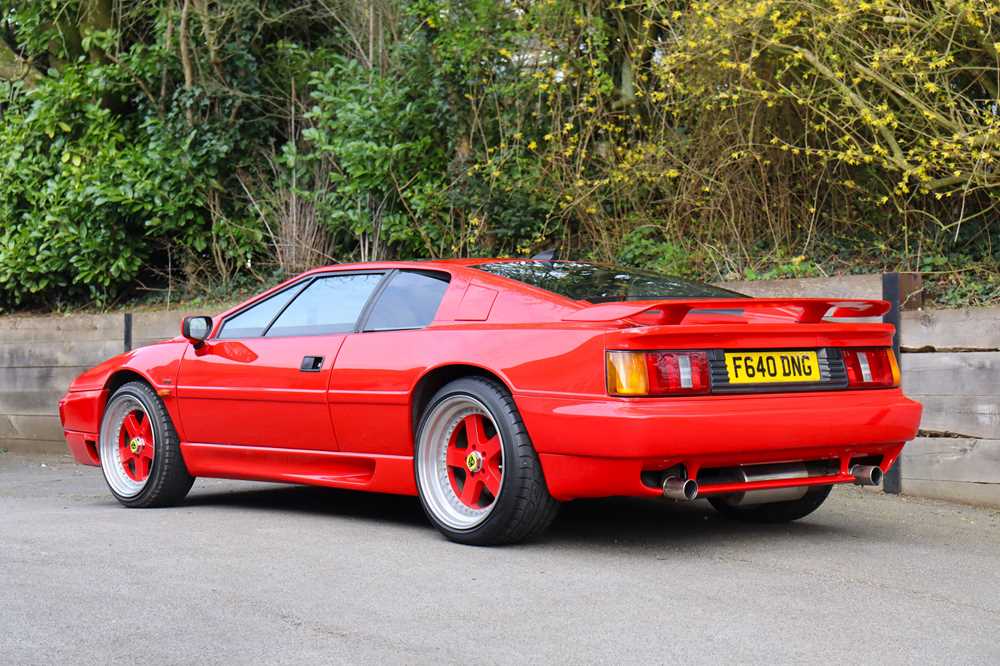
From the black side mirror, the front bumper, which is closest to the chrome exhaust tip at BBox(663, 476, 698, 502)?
the black side mirror

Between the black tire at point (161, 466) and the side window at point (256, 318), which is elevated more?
the side window at point (256, 318)

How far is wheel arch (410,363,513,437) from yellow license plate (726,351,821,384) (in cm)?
114

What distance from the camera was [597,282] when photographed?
5883mm

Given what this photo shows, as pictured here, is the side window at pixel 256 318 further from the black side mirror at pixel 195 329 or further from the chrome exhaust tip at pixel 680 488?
the chrome exhaust tip at pixel 680 488

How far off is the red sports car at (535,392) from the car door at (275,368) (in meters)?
0.01

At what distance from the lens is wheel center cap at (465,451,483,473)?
5.57 meters

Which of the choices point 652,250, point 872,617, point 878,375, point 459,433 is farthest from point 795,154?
point 872,617

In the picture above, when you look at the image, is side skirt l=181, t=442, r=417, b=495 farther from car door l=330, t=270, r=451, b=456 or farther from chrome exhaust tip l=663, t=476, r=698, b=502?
chrome exhaust tip l=663, t=476, r=698, b=502

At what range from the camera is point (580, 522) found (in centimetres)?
629

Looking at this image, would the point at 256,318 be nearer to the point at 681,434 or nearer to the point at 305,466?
the point at 305,466

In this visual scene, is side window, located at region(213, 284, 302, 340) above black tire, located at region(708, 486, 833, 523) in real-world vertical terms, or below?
above

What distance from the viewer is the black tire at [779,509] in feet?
20.3

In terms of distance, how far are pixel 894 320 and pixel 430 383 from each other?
3.21m

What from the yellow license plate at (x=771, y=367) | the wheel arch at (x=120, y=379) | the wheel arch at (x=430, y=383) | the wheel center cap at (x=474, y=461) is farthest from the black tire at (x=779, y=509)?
the wheel arch at (x=120, y=379)
